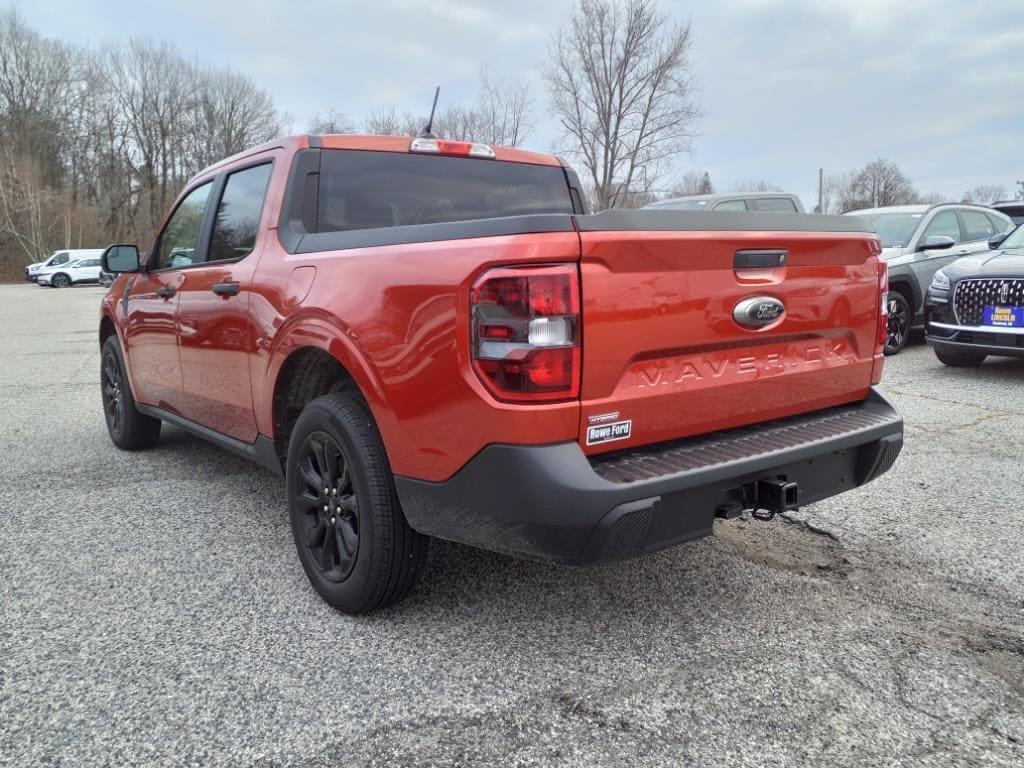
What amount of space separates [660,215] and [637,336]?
1.20ft

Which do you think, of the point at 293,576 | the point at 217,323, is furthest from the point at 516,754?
the point at 217,323

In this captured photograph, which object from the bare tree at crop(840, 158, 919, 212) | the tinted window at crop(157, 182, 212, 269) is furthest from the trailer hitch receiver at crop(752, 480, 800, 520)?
the bare tree at crop(840, 158, 919, 212)

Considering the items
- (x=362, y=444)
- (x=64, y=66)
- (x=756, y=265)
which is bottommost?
(x=362, y=444)

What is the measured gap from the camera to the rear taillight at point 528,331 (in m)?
2.06

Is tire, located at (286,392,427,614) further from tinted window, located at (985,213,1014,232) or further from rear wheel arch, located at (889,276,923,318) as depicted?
tinted window, located at (985,213,1014,232)

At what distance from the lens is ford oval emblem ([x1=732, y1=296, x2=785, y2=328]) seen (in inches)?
96.6

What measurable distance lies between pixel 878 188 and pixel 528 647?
78.0m

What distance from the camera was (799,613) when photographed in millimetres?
2787

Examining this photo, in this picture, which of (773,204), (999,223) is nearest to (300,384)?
(773,204)

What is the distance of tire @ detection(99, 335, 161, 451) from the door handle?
1959 mm

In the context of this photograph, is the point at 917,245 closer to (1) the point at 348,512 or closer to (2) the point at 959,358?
(2) the point at 959,358

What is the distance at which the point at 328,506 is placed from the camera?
9.34ft

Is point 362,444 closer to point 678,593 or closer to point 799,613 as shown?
point 678,593

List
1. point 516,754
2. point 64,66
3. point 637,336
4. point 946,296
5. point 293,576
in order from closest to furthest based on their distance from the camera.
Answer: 1. point 516,754
2. point 637,336
3. point 293,576
4. point 946,296
5. point 64,66
